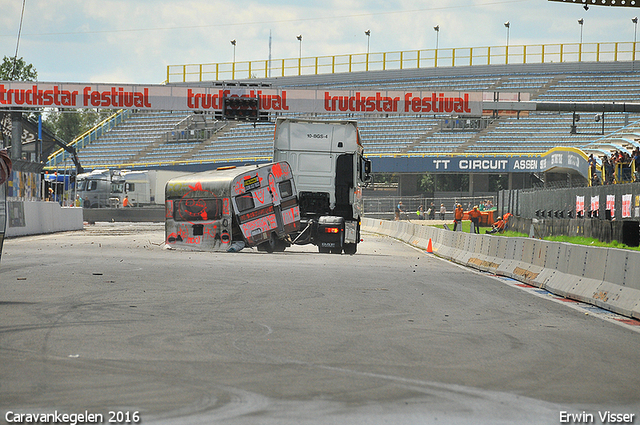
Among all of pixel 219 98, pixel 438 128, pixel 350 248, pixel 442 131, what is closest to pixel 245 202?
pixel 350 248

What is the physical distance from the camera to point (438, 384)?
5.89 metres

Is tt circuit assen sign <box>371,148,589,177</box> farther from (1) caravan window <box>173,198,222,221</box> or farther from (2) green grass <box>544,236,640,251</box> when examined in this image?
(1) caravan window <box>173,198,222,221</box>

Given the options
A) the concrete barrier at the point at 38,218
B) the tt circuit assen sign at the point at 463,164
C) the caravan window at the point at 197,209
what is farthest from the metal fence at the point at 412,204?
the caravan window at the point at 197,209

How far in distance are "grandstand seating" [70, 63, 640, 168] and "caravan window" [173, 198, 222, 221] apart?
123ft

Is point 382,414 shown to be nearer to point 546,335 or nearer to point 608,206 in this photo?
point 546,335

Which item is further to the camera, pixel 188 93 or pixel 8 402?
pixel 188 93

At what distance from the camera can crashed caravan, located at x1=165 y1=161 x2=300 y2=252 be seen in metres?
22.5

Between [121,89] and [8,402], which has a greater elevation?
[121,89]

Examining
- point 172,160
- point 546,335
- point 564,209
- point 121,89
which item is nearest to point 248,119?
point 121,89

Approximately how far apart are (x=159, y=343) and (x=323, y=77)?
66.8m

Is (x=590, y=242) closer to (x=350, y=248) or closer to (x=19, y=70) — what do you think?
(x=350, y=248)

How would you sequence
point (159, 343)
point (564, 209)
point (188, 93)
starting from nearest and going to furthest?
point (159, 343), point (564, 209), point (188, 93)

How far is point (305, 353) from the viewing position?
6.98 m

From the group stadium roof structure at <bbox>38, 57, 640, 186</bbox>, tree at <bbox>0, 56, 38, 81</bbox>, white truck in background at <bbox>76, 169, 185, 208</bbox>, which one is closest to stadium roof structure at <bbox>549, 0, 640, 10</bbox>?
stadium roof structure at <bbox>38, 57, 640, 186</bbox>
